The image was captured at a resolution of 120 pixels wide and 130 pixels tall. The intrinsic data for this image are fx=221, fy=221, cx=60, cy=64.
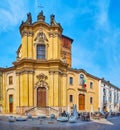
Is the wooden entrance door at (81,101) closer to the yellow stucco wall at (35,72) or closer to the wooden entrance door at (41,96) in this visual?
the yellow stucco wall at (35,72)

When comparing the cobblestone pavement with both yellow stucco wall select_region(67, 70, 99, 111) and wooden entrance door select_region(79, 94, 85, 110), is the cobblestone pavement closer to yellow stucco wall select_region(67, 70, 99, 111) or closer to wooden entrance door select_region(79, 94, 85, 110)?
yellow stucco wall select_region(67, 70, 99, 111)

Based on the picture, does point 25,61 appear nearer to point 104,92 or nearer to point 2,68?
point 2,68

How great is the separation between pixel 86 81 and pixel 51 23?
578 inches

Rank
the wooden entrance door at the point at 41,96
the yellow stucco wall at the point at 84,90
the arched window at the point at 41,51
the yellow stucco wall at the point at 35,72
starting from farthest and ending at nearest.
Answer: the yellow stucco wall at the point at 84,90, the arched window at the point at 41,51, the wooden entrance door at the point at 41,96, the yellow stucco wall at the point at 35,72

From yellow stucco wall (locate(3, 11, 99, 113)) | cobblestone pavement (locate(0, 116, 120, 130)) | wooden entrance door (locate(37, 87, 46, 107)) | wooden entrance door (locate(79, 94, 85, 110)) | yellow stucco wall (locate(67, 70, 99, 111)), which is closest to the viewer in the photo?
cobblestone pavement (locate(0, 116, 120, 130))

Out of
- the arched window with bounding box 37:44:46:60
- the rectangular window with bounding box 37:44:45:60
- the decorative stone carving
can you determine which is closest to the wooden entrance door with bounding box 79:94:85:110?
the arched window with bounding box 37:44:46:60

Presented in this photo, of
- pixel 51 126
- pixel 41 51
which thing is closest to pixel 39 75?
pixel 41 51

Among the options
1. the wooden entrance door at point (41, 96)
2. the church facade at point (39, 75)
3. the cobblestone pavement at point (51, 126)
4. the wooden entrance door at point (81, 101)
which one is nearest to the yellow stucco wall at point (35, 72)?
the church facade at point (39, 75)

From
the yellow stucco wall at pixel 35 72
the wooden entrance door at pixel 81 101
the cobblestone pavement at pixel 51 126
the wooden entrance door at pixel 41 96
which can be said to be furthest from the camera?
the wooden entrance door at pixel 81 101

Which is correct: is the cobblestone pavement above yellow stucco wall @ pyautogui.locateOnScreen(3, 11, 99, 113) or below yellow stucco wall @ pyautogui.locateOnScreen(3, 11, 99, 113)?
below

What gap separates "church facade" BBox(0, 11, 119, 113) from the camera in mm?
37594

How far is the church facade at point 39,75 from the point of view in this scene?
37.6 metres

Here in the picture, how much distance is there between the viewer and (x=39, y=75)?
3816cm

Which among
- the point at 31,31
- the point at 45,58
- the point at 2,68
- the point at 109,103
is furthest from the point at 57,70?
the point at 109,103
